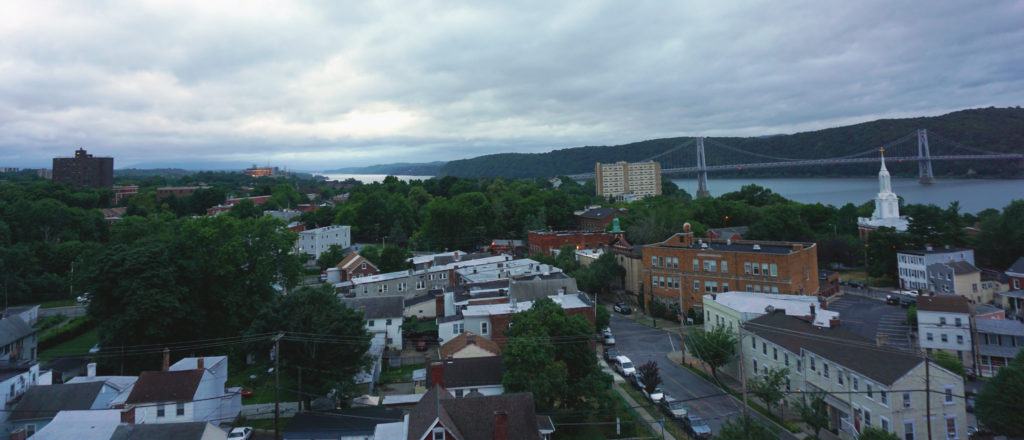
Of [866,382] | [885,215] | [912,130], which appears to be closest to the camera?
[866,382]

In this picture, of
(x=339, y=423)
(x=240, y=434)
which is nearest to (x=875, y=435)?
(x=339, y=423)

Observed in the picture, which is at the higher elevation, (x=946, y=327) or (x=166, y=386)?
(x=166, y=386)

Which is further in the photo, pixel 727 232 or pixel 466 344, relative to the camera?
pixel 727 232

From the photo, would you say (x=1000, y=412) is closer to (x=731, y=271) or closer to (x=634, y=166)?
(x=731, y=271)

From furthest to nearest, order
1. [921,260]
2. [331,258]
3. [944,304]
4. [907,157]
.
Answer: [907,157]
[331,258]
[921,260]
[944,304]

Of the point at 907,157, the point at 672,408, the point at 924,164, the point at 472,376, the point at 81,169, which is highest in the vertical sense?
the point at 81,169

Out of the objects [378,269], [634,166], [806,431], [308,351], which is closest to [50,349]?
[378,269]

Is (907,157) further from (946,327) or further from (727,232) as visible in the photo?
(946,327)

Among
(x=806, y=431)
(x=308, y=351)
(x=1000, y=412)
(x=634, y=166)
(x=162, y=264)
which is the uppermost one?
(x=634, y=166)
